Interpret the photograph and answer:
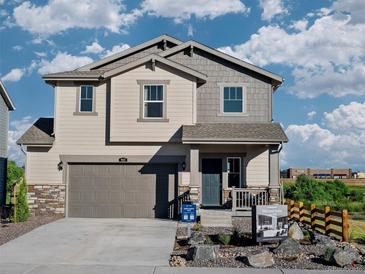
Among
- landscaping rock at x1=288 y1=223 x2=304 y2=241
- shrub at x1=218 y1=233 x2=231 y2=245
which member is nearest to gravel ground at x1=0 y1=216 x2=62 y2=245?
shrub at x1=218 y1=233 x2=231 y2=245

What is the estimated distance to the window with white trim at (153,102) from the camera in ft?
63.1

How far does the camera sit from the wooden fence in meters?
13.6

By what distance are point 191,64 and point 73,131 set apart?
5.81 metres

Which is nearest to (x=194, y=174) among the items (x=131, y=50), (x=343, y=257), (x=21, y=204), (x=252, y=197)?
(x=252, y=197)

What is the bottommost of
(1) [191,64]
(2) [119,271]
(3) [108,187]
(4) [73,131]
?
(2) [119,271]

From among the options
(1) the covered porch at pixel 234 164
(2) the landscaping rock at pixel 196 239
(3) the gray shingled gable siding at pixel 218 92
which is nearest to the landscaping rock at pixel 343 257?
(2) the landscaping rock at pixel 196 239

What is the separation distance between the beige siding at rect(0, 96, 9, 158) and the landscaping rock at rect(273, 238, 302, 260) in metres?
16.1

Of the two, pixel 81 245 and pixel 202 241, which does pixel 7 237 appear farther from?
pixel 202 241

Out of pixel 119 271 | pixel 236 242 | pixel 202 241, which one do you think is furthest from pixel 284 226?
pixel 119 271

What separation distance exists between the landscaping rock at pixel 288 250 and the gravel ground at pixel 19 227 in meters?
7.43

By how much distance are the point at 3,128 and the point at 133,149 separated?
819cm

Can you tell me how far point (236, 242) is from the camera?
12883 mm

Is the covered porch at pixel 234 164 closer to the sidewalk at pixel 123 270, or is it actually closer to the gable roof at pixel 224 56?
the gable roof at pixel 224 56

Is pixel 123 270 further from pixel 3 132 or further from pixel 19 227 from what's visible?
pixel 3 132
